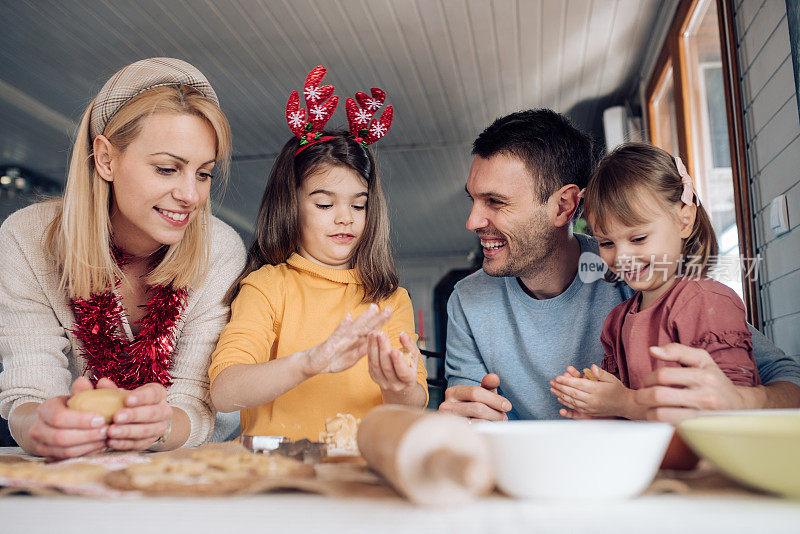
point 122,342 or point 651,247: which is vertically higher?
point 651,247

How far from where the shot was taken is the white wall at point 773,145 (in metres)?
1.88

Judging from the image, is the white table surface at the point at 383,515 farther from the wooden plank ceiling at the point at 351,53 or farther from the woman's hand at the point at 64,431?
the wooden plank ceiling at the point at 351,53

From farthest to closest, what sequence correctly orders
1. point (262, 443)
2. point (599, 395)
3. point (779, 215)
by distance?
point (779, 215) → point (599, 395) → point (262, 443)

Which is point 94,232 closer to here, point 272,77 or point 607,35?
point 272,77

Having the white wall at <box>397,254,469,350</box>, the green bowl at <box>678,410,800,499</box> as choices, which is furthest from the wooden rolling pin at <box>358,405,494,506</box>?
the white wall at <box>397,254,469,350</box>

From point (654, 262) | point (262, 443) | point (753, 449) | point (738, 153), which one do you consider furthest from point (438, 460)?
point (738, 153)

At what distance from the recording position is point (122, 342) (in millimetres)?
1437

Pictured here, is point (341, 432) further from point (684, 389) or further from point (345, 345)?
point (684, 389)

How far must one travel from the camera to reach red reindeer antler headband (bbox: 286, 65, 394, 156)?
1688 mm

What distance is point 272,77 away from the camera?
4207mm

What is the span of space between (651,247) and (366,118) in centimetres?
87

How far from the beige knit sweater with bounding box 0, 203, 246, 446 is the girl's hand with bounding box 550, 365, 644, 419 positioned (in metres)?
0.80

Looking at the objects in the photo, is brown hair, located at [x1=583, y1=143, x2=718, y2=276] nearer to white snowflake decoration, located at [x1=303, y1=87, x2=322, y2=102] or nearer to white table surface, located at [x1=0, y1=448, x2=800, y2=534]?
white snowflake decoration, located at [x1=303, y1=87, x2=322, y2=102]

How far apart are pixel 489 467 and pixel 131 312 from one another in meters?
1.24
